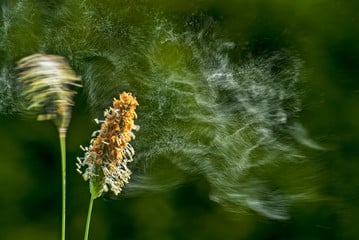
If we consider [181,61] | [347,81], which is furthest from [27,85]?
[347,81]

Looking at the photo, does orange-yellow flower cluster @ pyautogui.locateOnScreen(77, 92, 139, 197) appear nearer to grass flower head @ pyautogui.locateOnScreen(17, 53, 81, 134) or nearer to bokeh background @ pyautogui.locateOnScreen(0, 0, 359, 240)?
grass flower head @ pyautogui.locateOnScreen(17, 53, 81, 134)

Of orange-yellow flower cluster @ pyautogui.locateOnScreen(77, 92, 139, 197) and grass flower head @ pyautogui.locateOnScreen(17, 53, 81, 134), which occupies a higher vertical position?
grass flower head @ pyautogui.locateOnScreen(17, 53, 81, 134)

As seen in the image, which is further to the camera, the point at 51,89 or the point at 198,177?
the point at 198,177

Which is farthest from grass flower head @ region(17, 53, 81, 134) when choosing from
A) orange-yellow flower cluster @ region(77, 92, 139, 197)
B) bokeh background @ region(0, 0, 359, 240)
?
bokeh background @ region(0, 0, 359, 240)

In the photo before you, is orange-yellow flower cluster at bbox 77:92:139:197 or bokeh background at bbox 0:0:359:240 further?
bokeh background at bbox 0:0:359:240

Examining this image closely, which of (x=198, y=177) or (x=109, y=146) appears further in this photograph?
(x=198, y=177)

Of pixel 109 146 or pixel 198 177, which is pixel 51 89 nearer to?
pixel 109 146

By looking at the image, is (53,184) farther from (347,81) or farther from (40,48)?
(347,81)

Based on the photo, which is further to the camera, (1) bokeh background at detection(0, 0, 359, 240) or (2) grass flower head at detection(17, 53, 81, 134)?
(1) bokeh background at detection(0, 0, 359, 240)

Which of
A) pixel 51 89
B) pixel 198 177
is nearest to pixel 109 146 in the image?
pixel 51 89

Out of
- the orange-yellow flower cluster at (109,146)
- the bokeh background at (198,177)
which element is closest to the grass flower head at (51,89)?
the orange-yellow flower cluster at (109,146)
